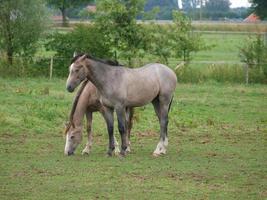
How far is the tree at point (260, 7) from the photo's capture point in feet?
196

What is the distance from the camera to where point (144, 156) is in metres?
15.1

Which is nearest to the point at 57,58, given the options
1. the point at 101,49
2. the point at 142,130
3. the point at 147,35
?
the point at 101,49

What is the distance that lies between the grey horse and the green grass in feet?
2.55

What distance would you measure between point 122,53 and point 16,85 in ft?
22.6

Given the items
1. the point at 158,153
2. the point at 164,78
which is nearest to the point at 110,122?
the point at 158,153

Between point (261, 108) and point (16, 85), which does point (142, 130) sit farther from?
point (16, 85)

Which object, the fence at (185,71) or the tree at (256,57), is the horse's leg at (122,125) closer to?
the fence at (185,71)

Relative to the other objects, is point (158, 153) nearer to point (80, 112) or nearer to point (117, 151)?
point (117, 151)

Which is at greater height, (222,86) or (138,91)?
(138,91)

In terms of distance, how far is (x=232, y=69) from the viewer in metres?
33.5

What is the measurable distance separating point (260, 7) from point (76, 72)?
47650mm

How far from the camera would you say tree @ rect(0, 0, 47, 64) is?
35.0 m

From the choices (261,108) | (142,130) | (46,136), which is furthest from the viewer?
(261,108)

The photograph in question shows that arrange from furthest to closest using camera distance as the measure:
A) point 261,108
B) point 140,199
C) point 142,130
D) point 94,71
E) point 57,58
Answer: point 57,58 < point 261,108 < point 142,130 < point 94,71 < point 140,199
